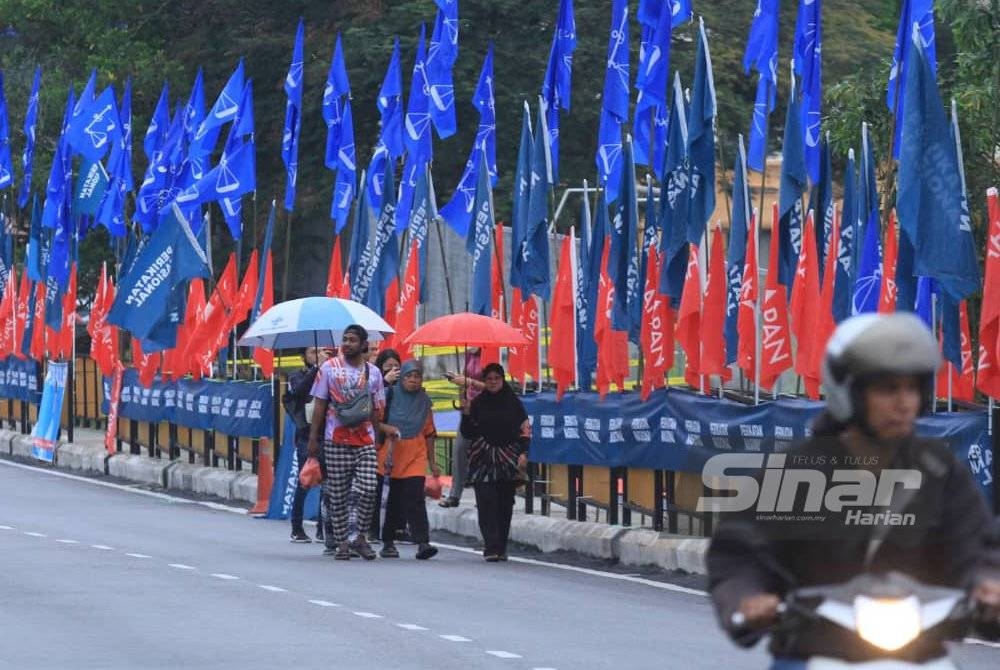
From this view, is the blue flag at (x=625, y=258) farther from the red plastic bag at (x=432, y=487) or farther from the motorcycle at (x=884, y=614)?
the motorcycle at (x=884, y=614)

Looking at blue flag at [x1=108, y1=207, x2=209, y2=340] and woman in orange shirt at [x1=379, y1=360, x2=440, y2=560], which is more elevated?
blue flag at [x1=108, y1=207, x2=209, y2=340]

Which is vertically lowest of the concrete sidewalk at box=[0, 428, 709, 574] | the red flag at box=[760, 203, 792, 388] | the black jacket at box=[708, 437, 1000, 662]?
the concrete sidewalk at box=[0, 428, 709, 574]

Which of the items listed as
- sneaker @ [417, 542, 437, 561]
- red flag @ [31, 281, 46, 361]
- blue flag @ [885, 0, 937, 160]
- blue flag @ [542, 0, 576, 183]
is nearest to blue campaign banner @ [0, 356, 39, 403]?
red flag @ [31, 281, 46, 361]

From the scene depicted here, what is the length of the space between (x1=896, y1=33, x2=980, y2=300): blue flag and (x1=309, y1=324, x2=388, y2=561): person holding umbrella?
4.12 metres

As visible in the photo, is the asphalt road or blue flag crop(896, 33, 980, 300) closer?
the asphalt road

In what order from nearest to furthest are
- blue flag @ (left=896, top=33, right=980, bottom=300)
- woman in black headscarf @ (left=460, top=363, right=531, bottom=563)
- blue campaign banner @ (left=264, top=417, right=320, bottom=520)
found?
blue flag @ (left=896, top=33, right=980, bottom=300), woman in black headscarf @ (left=460, top=363, right=531, bottom=563), blue campaign banner @ (left=264, top=417, right=320, bottom=520)

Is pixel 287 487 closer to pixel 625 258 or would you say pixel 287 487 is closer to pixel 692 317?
pixel 625 258

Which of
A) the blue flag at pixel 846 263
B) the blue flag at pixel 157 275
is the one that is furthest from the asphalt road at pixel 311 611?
the blue flag at pixel 157 275

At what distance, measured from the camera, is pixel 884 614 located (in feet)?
15.7

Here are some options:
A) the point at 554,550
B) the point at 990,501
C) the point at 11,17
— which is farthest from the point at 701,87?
the point at 11,17

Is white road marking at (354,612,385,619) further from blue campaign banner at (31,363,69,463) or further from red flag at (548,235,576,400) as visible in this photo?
blue campaign banner at (31,363,69,463)

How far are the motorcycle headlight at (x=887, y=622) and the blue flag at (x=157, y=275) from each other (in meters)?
23.7

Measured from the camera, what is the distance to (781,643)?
5098 millimetres

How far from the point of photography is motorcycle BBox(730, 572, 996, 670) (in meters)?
4.80
